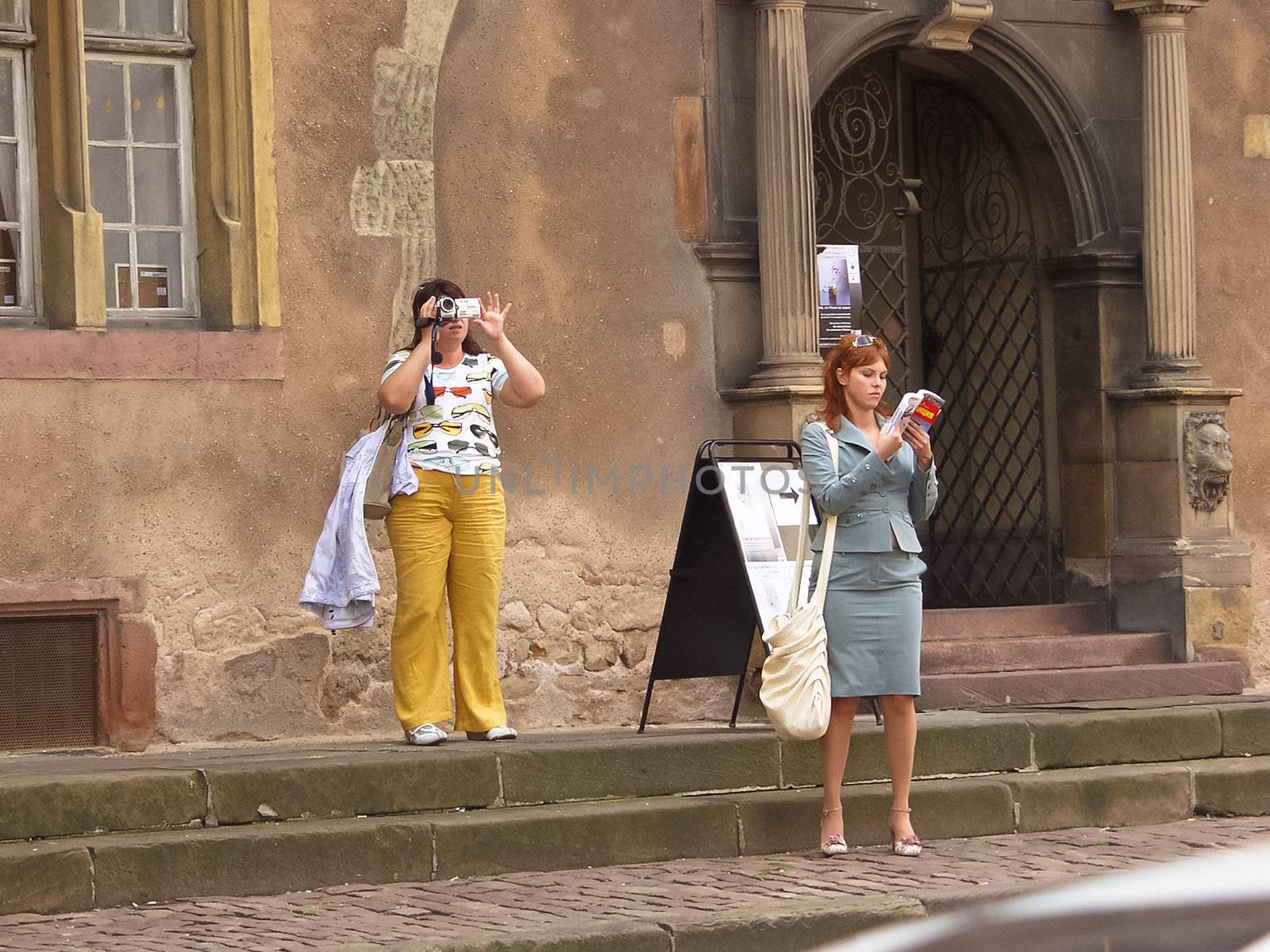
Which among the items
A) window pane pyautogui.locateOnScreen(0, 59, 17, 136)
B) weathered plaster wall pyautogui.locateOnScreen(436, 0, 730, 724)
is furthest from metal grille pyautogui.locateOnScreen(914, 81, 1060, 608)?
window pane pyautogui.locateOnScreen(0, 59, 17, 136)

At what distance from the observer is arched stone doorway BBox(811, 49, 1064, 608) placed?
424 inches

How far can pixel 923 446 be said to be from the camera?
706 centimetres

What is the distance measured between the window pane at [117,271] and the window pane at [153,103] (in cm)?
43

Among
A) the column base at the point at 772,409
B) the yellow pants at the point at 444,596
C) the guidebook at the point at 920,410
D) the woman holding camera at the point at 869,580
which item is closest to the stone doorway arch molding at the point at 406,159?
the yellow pants at the point at 444,596

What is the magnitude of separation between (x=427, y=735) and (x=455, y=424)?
3.83 ft

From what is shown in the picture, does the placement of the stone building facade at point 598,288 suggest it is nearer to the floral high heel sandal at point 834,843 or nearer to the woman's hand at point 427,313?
the woman's hand at point 427,313

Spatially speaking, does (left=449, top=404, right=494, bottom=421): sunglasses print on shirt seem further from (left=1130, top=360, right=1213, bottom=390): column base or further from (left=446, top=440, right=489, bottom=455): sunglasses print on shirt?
(left=1130, top=360, right=1213, bottom=390): column base

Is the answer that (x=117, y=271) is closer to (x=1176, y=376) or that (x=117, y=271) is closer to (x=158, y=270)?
(x=158, y=270)

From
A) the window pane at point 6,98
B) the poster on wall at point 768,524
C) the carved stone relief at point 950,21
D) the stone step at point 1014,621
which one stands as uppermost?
the carved stone relief at point 950,21

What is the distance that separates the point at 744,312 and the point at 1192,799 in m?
3.02

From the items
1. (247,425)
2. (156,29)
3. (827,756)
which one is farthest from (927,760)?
(156,29)

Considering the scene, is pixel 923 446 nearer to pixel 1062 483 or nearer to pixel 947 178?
pixel 1062 483

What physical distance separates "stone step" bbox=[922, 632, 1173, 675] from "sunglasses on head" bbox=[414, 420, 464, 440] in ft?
9.75

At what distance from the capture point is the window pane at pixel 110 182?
8836 millimetres
